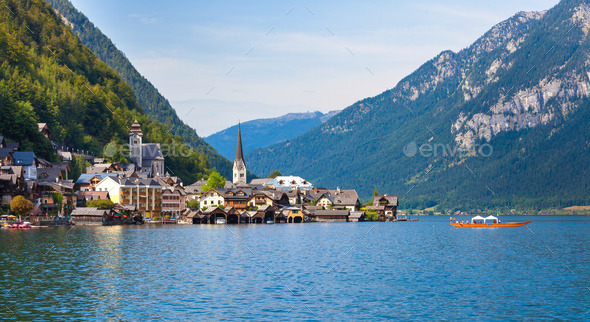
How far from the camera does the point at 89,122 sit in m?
199

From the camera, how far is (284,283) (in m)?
45.8

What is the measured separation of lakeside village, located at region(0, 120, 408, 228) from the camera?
117 metres

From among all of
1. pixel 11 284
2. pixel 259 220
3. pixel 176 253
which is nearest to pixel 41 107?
pixel 259 220

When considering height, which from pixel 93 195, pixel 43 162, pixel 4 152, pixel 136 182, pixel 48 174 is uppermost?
pixel 4 152

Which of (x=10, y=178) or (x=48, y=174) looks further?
(x=48, y=174)

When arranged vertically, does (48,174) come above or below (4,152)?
below

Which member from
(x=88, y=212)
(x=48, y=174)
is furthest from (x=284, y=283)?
(x=48, y=174)

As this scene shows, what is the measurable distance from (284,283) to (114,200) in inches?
4400

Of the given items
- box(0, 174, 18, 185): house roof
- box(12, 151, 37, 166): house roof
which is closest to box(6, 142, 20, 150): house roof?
box(12, 151, 37, 166): house roof

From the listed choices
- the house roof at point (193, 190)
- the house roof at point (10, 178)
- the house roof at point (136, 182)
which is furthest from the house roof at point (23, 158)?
the house roof at point (193, 190)

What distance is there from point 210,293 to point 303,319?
984cm

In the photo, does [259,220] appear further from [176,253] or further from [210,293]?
[210,293]

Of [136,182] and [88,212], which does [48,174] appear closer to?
[88,212]

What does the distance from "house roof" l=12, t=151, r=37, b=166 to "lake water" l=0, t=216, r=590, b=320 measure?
57369 millimetres
